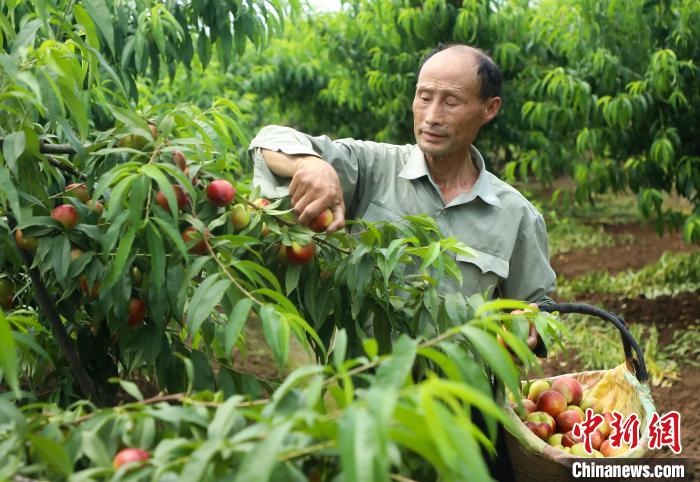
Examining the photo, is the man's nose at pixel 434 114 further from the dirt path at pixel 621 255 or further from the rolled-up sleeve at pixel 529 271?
the dirt path at pixel 621 255

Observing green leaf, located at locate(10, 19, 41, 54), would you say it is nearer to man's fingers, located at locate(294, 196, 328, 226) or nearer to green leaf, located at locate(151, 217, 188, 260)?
green leaf, located at locate(151, 217, 188, 260)

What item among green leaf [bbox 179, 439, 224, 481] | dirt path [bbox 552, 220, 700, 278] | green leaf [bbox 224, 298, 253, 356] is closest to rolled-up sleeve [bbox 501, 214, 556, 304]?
green leaf [bbox 224, 298, 253, 356]

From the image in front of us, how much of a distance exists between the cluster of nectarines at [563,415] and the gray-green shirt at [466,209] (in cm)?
31

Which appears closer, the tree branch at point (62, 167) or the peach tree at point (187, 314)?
the peach tree at point (187, 314)

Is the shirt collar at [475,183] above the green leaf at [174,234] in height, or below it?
below

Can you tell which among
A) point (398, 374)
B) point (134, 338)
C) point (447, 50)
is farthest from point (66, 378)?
point (447, 50)

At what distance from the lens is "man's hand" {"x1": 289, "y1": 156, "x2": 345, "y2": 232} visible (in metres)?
1.90

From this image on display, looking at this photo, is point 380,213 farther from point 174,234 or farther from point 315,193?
point 174,234

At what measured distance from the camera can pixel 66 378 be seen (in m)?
1.88

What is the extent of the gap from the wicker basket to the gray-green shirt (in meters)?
0.19

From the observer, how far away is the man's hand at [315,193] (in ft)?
6.22

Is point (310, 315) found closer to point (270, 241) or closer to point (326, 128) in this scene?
point (270, 241)

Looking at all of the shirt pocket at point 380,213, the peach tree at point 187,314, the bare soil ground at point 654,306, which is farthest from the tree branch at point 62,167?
the bare soil ground at point 654,306

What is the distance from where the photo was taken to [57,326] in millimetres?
1730
